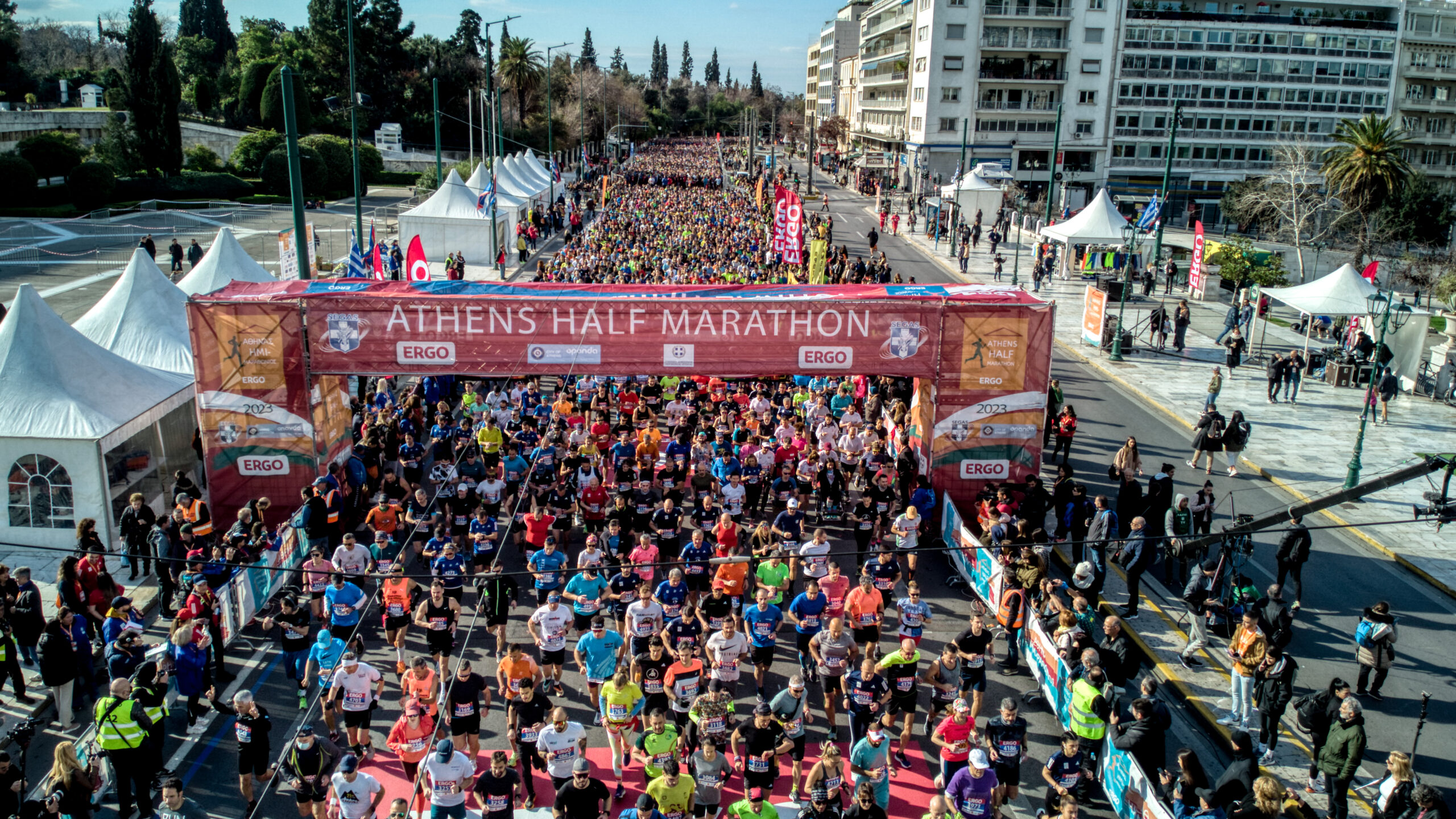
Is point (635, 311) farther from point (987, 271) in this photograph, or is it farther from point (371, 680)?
point (987, 271)

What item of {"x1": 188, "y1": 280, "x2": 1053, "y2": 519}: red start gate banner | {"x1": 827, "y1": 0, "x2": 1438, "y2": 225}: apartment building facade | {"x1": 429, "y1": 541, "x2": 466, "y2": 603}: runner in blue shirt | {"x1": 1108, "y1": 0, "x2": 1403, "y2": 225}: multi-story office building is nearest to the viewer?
{"x1": 429, "y1": 541, "x2": 466, "y2": 603}: runner in blue shirt

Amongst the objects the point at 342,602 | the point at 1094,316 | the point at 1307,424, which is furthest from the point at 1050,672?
the point at 1094,316

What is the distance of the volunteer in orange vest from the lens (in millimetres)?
13430

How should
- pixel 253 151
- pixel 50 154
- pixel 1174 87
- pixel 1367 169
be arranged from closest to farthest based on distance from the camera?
pixel 1367 169, pixel 50 154, pixel 253 151, pixel 1174 87

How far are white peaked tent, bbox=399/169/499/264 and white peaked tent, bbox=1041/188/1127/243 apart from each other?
22.6 m

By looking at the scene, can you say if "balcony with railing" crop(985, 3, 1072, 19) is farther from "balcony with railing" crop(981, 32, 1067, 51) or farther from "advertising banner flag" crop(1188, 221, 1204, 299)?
"advertising banner flag" crop(1188, 221, 1204, 299)

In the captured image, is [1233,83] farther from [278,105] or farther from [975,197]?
[278,105]

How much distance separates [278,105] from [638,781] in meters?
77.3

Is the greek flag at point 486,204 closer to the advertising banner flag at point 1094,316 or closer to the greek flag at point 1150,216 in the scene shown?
the advertising banner flag at point 1094,316

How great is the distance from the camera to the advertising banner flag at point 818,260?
30.4 meters

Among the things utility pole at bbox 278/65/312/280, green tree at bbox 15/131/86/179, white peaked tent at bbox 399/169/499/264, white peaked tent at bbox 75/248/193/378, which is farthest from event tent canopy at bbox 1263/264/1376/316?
green tree at bbox 15/131/86/179

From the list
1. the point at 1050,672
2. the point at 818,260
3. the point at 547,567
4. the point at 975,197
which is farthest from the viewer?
the point at 975,197

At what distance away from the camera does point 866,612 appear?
11312 mm

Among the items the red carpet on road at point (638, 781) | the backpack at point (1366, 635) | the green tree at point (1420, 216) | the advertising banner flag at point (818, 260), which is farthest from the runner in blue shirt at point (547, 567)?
the green tree at point (1420, 216)
